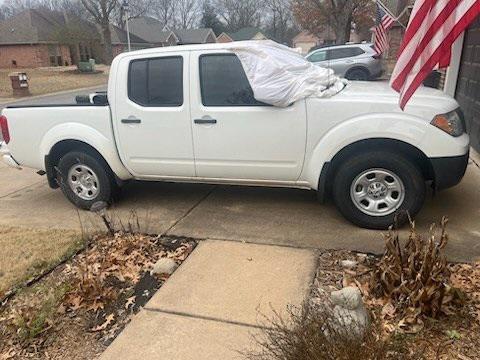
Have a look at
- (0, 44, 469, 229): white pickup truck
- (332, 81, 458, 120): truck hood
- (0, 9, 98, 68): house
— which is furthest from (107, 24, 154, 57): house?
(332, 81, 458, 120): truck hood

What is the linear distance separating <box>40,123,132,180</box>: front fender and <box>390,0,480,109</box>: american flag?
11.0 feet

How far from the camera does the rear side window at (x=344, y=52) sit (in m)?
18.2

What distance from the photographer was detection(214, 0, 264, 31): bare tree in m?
83.8

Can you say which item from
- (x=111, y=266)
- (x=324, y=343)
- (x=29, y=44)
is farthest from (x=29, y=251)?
(x=29, y=44)

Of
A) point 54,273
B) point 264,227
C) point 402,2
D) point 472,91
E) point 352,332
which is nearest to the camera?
point 352,332

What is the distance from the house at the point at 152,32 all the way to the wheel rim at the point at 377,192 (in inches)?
2683

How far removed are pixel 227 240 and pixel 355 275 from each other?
132 cm

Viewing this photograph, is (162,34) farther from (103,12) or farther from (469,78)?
(469,78)

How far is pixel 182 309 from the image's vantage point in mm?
3225

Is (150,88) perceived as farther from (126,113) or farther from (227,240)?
(227,240)

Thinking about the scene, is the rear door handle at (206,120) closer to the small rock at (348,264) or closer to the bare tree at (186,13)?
the small rock at (348,264)

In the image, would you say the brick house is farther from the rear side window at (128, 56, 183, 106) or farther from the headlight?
the headlight

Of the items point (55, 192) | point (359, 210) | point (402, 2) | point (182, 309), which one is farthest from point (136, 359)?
point (402, 2)

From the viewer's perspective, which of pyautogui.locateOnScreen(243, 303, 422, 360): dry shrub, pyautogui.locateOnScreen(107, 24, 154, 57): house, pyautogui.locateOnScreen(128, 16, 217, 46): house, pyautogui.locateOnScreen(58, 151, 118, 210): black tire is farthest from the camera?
pyautogui.locateOnScreen(128, 16, 217, 46): house
